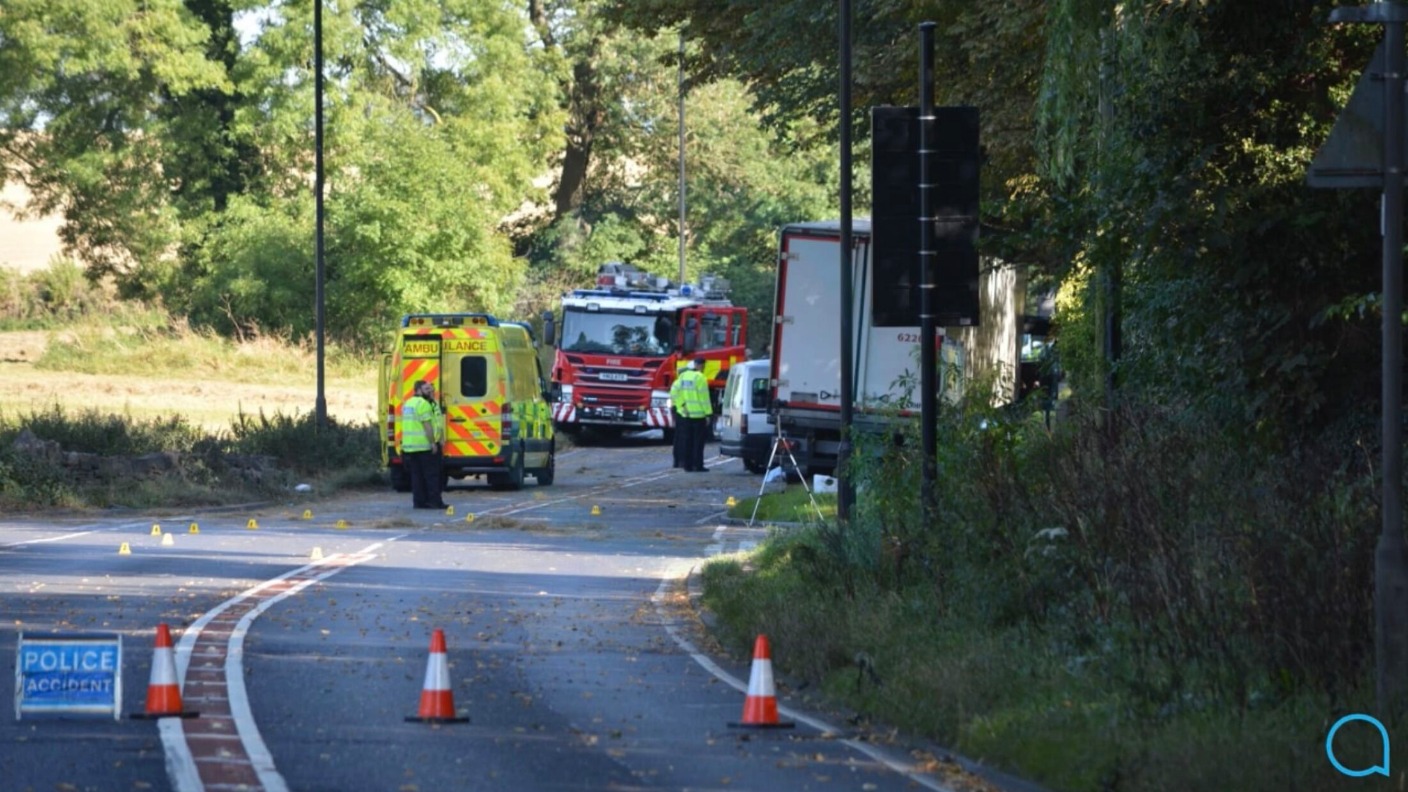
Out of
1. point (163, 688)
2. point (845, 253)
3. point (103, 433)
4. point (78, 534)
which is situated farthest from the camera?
point (103, 433)

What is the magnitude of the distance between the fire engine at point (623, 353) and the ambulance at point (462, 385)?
43.1 feet

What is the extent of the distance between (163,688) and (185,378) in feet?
145

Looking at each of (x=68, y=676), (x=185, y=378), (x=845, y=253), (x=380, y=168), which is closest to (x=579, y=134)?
(x=380, y=168)

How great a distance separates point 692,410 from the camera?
35.4 metres

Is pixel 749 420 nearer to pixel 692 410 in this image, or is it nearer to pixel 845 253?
pixel 692 410

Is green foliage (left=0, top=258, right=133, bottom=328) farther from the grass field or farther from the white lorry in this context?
the white lorry

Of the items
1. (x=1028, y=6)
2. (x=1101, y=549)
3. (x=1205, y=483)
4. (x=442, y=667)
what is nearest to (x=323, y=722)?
(x=442, y=667)

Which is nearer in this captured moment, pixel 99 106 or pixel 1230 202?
pixel 1230 202

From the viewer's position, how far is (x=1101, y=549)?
12203 millimetres

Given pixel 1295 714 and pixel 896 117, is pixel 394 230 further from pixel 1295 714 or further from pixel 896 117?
pixel 1295 714

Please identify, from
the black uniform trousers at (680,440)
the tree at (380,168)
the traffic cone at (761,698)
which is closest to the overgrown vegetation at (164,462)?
the black uniform trousers at (680,440)

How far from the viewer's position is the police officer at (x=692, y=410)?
114 feet

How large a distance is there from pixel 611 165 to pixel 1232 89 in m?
57.6

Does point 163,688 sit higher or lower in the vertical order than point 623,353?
lower
